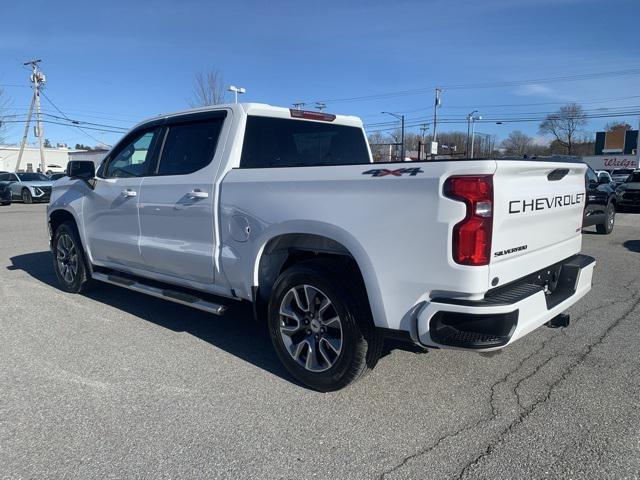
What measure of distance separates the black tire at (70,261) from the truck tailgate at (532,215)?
4904mm

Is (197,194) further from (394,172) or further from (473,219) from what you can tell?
(473,219)

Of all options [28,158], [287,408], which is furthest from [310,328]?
[28,158]

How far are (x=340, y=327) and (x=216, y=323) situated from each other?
2.17 m

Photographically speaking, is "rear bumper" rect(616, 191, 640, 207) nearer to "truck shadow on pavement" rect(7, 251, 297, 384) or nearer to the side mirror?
"truck shadow on pavement" rect(7, 251, 297, 384)

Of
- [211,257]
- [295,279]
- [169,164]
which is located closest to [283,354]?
[295,279]

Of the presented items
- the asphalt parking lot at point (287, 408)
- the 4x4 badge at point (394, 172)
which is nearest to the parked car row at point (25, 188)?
the asphalt parking lot at point (287, 408)

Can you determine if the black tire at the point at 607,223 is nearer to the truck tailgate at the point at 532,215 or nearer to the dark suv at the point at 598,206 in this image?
the dark suv at the point at 598,206

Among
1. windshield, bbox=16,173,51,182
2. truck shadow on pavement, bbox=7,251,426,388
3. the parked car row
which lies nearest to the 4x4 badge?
truck shadow on pavement, bbox=7,251,426,388

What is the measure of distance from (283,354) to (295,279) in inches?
24.3

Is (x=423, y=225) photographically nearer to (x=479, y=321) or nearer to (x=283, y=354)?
(x=479, y=321)

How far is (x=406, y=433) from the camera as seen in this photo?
120 inches

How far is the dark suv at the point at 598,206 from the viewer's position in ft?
37.2

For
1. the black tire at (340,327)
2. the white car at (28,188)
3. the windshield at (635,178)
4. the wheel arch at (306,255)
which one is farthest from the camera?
the white car at (28,188)

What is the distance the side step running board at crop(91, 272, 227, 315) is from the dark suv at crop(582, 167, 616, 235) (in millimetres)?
9566
